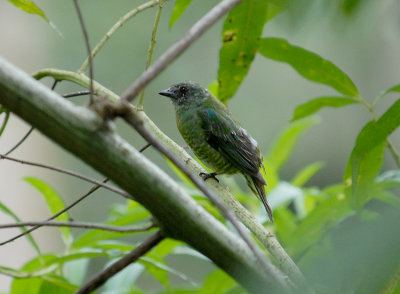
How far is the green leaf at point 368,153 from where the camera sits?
132 centimetres

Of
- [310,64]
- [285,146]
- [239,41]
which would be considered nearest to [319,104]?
[310,64]

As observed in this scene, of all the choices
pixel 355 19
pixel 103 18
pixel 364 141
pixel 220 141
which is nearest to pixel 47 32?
pixel 103 18

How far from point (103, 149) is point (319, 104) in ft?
4.09

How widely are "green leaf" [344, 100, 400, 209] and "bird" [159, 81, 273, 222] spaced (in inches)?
50.3

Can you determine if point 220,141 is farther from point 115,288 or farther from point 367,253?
point 367,253

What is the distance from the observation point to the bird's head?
3.34 meters

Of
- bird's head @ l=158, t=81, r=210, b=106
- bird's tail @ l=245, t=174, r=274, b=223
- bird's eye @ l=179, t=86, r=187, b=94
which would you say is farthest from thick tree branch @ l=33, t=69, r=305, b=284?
bird's eye @ l=179, t=86, r=187, b=94

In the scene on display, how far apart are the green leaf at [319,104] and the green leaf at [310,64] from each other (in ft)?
0.18

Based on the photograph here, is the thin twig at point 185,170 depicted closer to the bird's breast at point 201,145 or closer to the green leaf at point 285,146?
the green leaf at point 285,146

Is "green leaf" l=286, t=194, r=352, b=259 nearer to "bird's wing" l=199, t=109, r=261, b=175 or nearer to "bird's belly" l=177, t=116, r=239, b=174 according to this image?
"bird's wing" l=199, t=109, r=261, b=175

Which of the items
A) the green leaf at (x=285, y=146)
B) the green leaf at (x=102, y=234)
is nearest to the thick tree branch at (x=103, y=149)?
the green leaf at (x=102, y=234)

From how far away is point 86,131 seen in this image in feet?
2.24

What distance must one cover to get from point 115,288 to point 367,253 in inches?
57.2

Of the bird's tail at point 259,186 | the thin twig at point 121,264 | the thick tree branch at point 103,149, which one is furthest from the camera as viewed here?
the bird's tail at point 259,186
